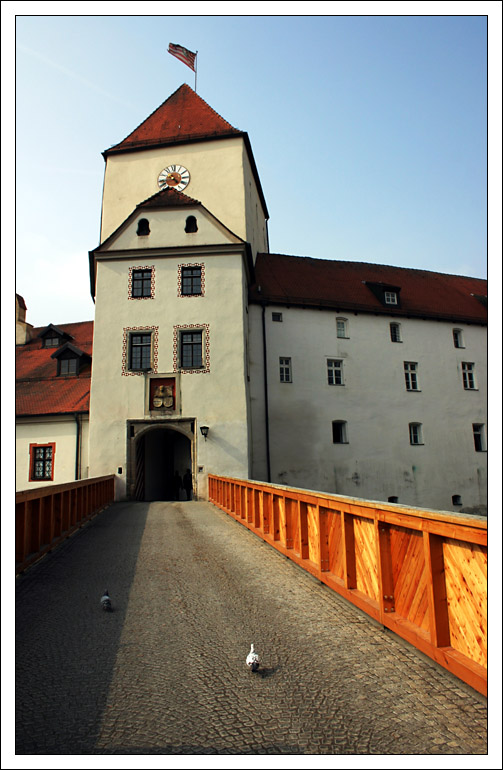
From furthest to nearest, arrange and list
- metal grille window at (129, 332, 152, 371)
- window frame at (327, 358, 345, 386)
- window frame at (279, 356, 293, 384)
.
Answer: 1. window frame at (327, 358, 345, 386)
2. window frame at (279, 356, 293, 384)
3. metal grille window at (129, 332, 152, 371)

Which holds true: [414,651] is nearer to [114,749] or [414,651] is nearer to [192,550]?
[114,749]

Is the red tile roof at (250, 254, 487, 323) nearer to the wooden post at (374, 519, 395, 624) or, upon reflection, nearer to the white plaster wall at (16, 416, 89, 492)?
the white plaster wall at (16, 416, 89, 492)

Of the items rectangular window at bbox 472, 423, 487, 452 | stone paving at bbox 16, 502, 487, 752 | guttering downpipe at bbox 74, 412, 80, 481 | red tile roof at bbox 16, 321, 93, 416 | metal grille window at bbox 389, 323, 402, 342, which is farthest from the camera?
rectangular window at bbox 472, 423, 487, 452

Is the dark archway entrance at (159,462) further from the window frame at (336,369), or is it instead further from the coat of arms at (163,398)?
the window frame at (336,369)

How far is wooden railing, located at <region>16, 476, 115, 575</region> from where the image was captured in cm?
786

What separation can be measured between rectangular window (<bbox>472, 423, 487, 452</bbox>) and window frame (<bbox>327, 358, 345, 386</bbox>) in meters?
9.85

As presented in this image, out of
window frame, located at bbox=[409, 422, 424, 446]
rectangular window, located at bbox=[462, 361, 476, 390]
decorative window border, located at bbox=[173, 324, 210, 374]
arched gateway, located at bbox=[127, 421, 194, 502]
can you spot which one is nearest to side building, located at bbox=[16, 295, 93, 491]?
arched gateway, located at bbox=[127, 421, 194, 502]

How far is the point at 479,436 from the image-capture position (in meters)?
33.9

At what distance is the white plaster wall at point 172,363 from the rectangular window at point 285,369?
4690 millimetres

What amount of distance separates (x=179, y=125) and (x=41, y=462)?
22271 millimetres

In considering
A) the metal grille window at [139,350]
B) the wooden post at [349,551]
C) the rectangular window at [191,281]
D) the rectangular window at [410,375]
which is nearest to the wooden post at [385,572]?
the wooden post at [349,551]

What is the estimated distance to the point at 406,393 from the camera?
32.1 m

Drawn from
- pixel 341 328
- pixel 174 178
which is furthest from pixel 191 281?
pixel 341 328

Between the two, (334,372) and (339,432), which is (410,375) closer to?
(334,372)
